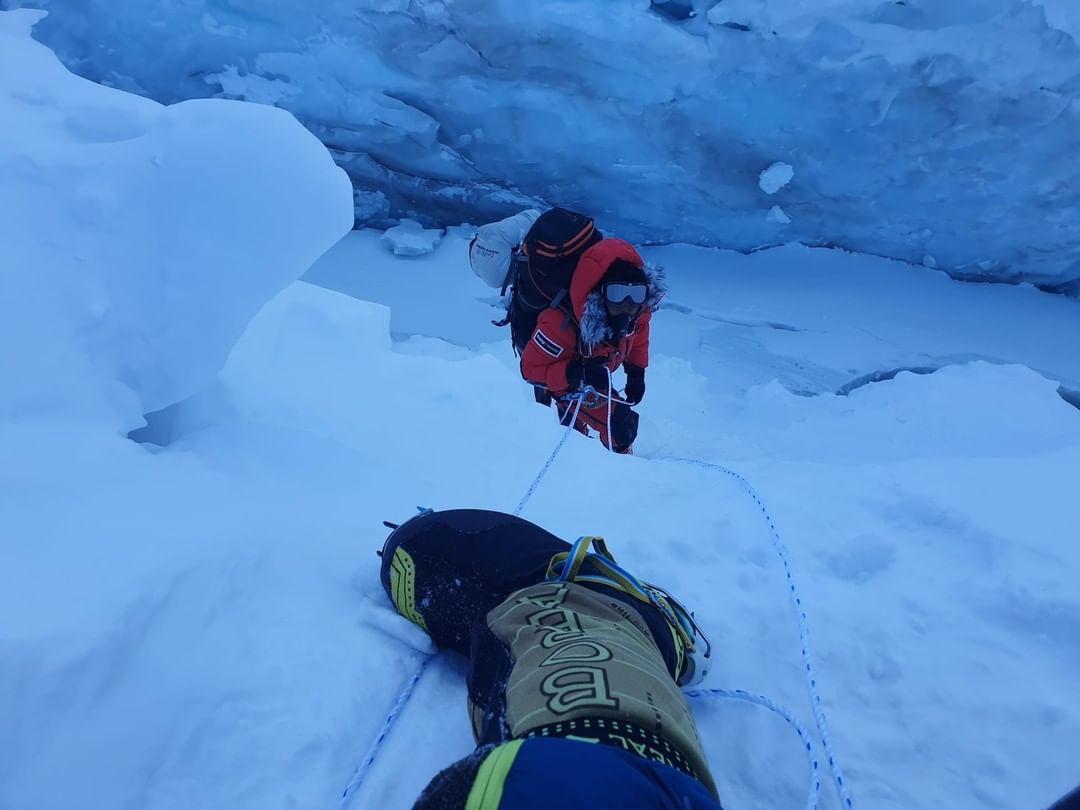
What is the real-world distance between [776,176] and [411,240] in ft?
9.28

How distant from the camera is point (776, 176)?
13.1 ft

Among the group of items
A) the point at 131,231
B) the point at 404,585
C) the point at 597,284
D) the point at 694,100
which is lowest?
the point at 694,100

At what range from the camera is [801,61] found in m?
3.48

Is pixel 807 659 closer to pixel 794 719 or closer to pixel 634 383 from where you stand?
pixel 794 719

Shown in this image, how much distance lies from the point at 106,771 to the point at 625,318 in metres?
1.99

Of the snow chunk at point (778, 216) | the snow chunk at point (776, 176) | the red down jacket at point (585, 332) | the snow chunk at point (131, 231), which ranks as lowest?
the snow chunk at point (778, 216)

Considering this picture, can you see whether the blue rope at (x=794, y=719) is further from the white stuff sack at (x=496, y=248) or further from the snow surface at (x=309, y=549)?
the white stuff sack at (x=496, y=248)

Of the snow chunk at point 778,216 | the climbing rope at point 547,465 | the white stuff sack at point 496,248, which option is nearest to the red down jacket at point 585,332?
the climbing rope at point 547,465

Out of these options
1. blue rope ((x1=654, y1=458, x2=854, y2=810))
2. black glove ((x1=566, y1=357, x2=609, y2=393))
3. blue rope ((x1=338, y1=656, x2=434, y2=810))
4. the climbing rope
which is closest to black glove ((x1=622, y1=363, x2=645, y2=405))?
black glove ((x1=566, y1=357, x2=609, y2=393))

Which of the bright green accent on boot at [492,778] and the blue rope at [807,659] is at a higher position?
the bright green accent on boot at [492,778]

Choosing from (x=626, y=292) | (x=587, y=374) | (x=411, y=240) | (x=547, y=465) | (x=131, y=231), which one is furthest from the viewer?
(x=411, y=240)

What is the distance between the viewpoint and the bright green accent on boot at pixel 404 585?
1.04 m

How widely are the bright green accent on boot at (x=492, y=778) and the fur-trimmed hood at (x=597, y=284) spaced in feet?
6.02

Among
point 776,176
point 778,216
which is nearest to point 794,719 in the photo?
point 776,176
